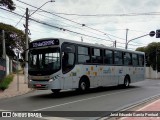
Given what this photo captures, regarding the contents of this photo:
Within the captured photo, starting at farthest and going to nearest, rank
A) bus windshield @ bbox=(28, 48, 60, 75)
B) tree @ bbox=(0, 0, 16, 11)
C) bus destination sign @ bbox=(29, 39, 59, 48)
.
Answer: tree @ bbox=(0, 0, 16, 11) → bus destination sign @ bbox=(29, 39, 59, 48) → bus windshield @ bbox=(28, 48, 60, 75)

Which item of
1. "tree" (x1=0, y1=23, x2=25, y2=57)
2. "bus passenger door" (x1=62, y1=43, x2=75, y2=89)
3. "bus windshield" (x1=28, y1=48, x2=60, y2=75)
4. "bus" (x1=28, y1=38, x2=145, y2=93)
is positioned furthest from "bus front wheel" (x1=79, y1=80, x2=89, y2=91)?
"tree" (x1=0, y1=23, x2=25, y2=57)

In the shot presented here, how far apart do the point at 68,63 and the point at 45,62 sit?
1.32 metres

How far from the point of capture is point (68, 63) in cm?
1739

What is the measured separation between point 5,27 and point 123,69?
41106 millimetres

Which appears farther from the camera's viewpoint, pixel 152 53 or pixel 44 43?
pixel 152 53

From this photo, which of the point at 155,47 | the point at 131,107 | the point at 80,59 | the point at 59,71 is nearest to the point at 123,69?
the point at 80,59

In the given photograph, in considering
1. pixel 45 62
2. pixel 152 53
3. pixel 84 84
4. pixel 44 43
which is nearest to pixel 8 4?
pixel 44 43

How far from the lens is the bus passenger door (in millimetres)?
17059

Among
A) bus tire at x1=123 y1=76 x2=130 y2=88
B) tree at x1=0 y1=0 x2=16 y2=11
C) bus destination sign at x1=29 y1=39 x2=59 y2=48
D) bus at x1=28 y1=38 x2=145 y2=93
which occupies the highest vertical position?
tree at x1=0 y1=0 x2=16 y2=11

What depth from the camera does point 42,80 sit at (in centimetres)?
1680

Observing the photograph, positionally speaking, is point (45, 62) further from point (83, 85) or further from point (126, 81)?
point (126, 81)

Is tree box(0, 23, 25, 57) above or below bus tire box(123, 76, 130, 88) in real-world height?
above

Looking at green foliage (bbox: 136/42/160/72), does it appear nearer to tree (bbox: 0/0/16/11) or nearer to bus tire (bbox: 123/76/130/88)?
A: bus tire (bbox: 123/76/130/88)

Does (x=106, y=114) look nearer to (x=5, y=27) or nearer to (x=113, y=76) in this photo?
(x=113, y=76)
